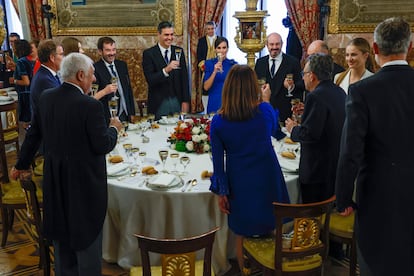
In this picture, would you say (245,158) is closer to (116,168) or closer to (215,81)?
(116,168)

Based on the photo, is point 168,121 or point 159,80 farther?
point 159,80

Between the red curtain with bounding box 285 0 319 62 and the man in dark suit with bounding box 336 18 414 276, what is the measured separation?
4877 mm

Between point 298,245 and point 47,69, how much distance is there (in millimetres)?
2512

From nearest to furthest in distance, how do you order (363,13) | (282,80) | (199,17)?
1. (282,80)
2. (363,13)
3. (199,17)

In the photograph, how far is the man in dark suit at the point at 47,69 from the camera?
345 centimetres

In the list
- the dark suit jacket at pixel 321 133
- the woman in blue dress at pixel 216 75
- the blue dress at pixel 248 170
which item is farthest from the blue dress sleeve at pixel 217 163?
the woman in blue dress at pixel 216 75

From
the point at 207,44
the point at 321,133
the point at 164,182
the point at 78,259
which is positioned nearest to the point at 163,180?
the point at 164,182


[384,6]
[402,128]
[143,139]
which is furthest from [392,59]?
[384,6]

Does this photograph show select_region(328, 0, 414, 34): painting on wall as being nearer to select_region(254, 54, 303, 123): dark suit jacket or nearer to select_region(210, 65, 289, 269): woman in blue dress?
select_region(254, 54, 303, 123): dark suit jacket

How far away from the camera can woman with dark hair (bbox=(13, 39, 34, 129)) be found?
6.20 meters

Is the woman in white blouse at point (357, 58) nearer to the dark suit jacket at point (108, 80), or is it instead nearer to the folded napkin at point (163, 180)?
the folded napkin at point (163, 180)

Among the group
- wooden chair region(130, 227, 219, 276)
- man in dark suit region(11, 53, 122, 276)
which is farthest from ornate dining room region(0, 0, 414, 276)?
man in dark suit region(11, 53, 122, 276)

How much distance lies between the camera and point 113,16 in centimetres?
752

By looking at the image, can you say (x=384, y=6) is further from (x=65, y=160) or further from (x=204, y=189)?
(x=65, y=160)
